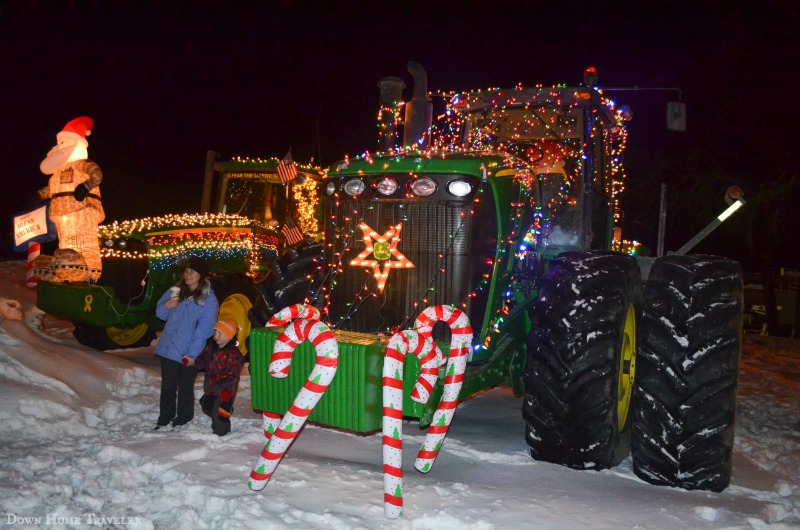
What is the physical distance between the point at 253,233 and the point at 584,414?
21.2ft

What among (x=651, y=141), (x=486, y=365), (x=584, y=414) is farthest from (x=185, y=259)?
(x=651, y=141)

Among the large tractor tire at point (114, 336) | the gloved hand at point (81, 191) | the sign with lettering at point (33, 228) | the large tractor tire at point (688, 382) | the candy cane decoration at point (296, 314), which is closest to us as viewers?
the candy cane decoration at point (296, 314)

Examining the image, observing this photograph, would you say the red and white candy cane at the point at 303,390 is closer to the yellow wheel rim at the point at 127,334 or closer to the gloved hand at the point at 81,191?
the gloved hand at the point at 81,191

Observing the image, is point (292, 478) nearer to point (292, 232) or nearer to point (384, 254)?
point (384, 254)

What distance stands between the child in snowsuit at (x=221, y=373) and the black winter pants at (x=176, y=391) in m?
0.15

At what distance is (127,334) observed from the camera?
32.1ft

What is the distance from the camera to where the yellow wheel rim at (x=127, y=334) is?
31.4 feet

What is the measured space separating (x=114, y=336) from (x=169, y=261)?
142cm

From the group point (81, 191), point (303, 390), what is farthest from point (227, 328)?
point (81, 191)

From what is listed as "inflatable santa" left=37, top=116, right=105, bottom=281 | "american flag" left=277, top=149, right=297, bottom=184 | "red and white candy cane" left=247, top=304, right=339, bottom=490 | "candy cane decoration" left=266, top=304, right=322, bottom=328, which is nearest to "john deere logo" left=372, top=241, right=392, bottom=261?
"candy cane decoration" left=266, top=304, right=322, bottom=328

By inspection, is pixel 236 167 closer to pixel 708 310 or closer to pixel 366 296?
pixel 366 296

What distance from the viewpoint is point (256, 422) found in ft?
20.9

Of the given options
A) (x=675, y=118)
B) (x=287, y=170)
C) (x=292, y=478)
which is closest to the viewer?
(x=292, y=478)

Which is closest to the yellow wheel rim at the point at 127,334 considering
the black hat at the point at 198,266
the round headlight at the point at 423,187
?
the black hat at the point at 198,266
